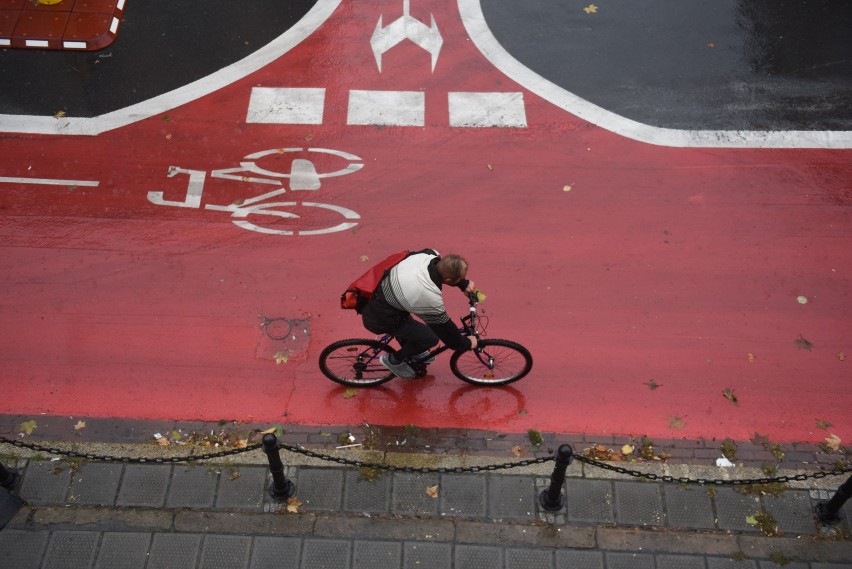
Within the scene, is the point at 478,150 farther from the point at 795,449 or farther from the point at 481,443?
the point at 795,449

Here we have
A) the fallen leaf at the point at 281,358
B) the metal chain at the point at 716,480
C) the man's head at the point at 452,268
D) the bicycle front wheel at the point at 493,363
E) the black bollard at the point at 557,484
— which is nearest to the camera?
the black bollard at the point at 557,484

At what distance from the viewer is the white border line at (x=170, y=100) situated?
9711 mm

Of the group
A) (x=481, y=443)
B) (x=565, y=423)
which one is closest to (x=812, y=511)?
(x=565, y=423)

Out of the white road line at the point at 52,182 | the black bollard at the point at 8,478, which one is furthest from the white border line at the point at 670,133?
the black bollard at the point at 8,478

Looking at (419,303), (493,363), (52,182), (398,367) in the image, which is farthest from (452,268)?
(52,182)

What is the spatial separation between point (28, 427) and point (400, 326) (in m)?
3.71

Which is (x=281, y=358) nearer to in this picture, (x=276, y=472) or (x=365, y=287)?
(x=276, y=472)

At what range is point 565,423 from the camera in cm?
719

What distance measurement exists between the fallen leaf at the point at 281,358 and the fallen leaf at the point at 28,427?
7.54ft

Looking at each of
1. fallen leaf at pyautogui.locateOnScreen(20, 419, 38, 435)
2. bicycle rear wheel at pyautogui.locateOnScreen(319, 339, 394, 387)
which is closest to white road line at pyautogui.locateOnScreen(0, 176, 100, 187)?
fallen leaf at pyautogui.locateOnScreen(20, 419, 38, 435)

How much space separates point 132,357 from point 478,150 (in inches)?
188

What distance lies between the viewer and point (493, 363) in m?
7.23

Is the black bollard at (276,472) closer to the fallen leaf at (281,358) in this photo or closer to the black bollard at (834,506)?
the fallen leaf at (281,358)

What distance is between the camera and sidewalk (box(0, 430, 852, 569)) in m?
6.29
